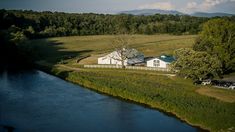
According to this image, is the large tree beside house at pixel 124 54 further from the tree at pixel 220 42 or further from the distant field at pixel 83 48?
the tree at pixel 220 42

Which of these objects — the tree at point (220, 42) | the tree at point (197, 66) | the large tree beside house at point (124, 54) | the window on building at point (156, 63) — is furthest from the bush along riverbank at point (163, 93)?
the tree at point (220, 42)

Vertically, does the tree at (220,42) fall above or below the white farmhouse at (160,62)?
above

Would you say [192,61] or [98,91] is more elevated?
[192,61]

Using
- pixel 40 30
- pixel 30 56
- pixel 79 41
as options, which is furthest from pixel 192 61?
pixel 40 30

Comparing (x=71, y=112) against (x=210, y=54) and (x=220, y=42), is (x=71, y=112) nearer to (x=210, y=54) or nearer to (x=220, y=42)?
(x=210, y=54)

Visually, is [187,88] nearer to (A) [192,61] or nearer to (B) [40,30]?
(A) [192,61]

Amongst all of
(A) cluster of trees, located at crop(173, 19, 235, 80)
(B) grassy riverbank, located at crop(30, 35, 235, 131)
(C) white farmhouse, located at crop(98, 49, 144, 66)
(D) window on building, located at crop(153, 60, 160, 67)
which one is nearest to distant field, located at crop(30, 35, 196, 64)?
(C) white farmhouse, located at crop(98, 49, 144, 66)
